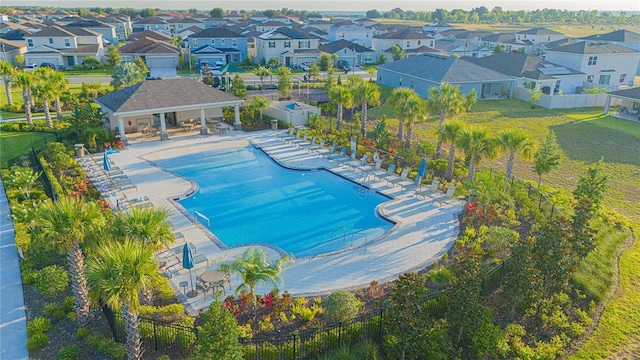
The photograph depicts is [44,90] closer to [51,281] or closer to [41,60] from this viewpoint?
[51,281]

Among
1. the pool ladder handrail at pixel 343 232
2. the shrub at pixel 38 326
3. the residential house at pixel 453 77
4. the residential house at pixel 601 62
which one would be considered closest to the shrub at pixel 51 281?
the shrub at pixel 38 326

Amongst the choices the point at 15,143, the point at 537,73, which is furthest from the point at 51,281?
the point at 537,73

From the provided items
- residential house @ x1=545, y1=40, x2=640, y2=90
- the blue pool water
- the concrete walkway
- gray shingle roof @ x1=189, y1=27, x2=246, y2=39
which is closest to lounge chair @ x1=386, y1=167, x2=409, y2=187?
the blue pool water

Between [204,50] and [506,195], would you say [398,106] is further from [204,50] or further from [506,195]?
[204,50]

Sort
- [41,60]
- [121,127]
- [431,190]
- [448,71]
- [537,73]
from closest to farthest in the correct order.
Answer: [431,190]
[121,127]
[448,71]
[537,73]
[41,60]

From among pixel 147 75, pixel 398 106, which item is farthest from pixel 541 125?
pixel 147 75

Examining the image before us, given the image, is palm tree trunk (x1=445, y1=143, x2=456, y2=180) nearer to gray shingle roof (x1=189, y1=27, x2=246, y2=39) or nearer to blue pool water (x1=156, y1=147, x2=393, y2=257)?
blue pool water (x1=156, y1=147, x2=393, y2=257)
